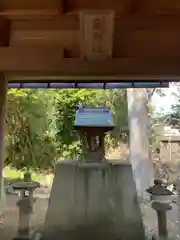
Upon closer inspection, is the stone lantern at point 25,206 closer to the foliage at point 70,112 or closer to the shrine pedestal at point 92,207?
the shrine pedestal at point 92,207

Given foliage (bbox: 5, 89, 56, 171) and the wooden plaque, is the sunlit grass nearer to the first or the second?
foliage (bbox: 5, 89, 56, 171)

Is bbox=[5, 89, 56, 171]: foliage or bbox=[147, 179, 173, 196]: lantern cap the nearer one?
bbox=[147, 179, 173, 196]: lantern cap

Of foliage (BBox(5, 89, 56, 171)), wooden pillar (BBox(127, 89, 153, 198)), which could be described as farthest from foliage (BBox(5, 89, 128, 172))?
wooden pillar (BBox(127, 89, 153, 198))

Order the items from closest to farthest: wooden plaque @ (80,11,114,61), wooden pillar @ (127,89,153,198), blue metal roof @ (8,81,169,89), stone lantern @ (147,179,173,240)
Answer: wooden plaque @ (80,11,114,61) → stone lantern @ (147,179,173,240) → blue metal roof @ (8,81,169,89) → wooden pillar @ (127,89,153,198)

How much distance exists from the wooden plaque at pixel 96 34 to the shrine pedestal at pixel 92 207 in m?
1.41

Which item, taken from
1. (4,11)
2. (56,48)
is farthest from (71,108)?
(4,11)

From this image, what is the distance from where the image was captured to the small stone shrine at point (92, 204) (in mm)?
3602

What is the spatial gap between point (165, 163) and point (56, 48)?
5179mm

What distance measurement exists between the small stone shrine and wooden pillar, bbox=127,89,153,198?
323 cm

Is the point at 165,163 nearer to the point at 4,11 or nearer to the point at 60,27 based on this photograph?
the point at 60,27

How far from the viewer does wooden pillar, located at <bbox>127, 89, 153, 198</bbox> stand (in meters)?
6.89

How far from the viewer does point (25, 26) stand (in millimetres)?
2779

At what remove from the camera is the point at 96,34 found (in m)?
2.31

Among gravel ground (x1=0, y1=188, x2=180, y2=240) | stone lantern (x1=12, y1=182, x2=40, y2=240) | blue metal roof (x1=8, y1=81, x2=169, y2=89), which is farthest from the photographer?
gravel ground (x1=0, y1=188, x2=180, y2=240)
